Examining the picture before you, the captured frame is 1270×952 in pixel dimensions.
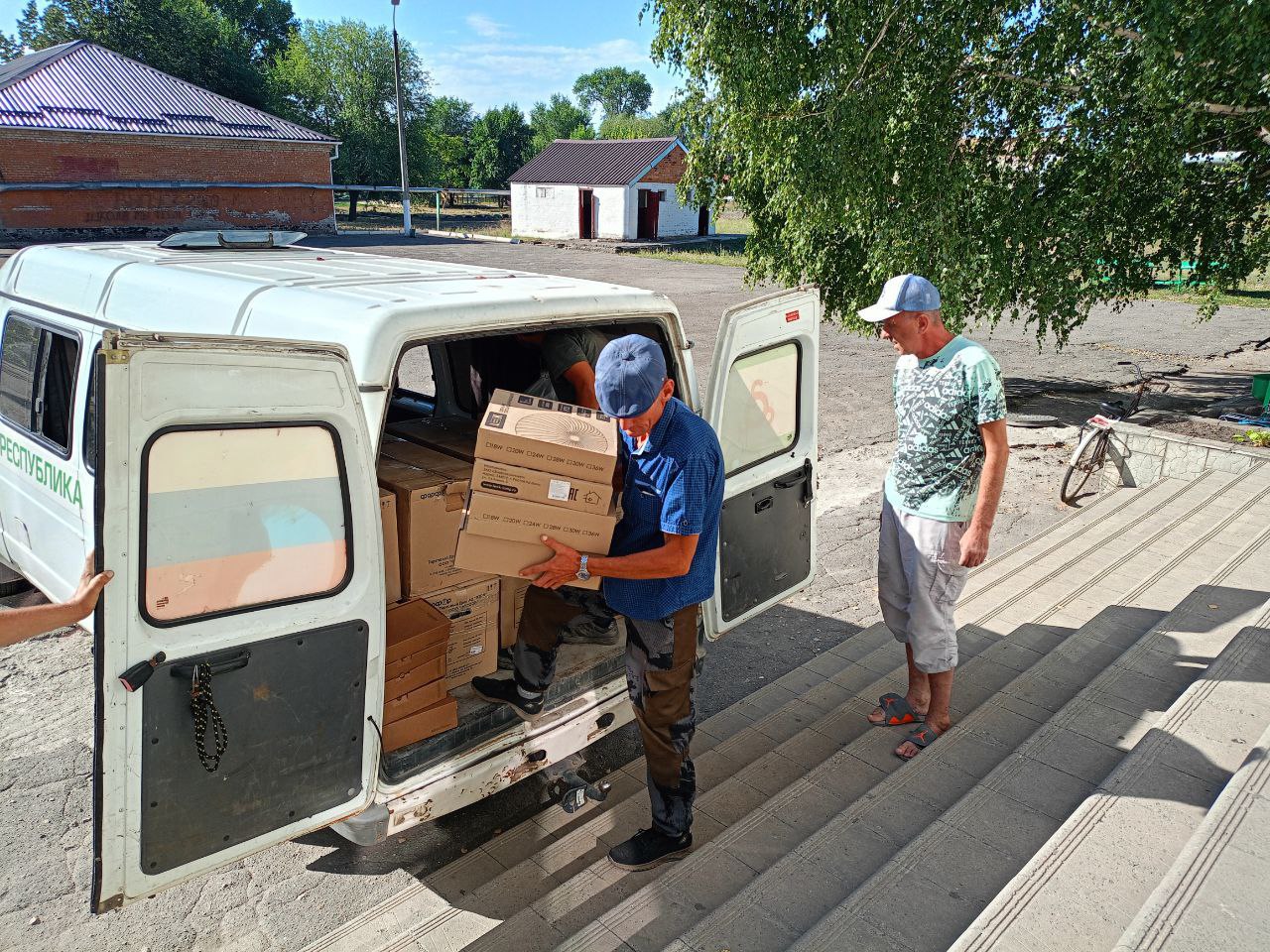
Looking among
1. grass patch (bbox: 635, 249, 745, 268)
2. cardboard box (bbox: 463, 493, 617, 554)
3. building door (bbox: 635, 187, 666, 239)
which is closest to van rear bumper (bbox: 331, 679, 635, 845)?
cardboard box (bbox: 463, 493, 617, 554)

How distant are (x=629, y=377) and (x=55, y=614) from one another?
171 centimetres

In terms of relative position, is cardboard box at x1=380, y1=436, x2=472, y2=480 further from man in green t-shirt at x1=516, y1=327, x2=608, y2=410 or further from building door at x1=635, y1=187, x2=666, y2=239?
building door at x1=635, y1=187, x2=666, y2=239

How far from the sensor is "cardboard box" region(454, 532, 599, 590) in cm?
282

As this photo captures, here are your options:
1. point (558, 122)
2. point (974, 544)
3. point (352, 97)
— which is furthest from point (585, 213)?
point (558, 122)

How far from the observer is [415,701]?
304 centimetres

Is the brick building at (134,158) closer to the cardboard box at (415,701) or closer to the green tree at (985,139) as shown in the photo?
the green tree at (985,139)

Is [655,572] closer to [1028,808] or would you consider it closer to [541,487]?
[541,487]

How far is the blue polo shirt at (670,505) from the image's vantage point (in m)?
2.83

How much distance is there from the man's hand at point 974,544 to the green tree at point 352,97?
57.1 metres

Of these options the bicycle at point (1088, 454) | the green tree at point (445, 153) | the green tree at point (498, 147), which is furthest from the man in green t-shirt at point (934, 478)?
the green tree at point (498, 147)

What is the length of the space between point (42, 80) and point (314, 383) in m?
39.1

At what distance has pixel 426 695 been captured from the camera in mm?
3082

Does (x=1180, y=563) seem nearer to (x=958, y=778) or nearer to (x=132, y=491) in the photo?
(x=958, y=778)

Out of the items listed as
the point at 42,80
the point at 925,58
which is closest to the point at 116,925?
the point at 925,58
